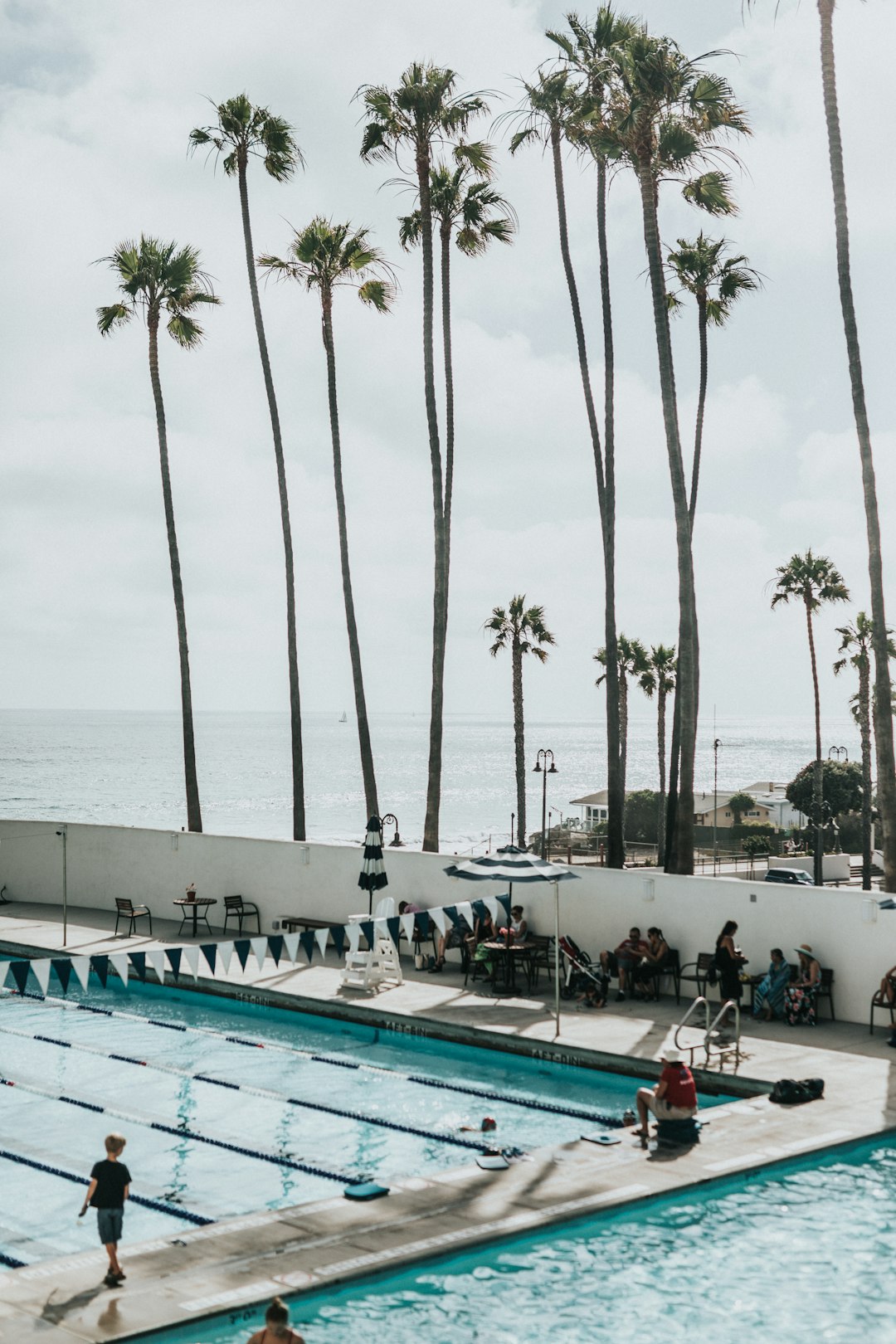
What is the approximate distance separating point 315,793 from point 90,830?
454 feet

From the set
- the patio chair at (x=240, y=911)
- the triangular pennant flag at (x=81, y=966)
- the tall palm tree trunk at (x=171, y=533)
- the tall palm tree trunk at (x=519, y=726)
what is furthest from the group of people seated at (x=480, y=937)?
the tall palm tree trunk at (x=519, y=726)

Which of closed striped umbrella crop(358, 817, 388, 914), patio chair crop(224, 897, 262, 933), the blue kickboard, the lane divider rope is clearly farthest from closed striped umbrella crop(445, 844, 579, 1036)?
patio chair crop(224, 897, 262, 933)

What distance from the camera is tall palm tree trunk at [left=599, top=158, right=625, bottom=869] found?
2522cm

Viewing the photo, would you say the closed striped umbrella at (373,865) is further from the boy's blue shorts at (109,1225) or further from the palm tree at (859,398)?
the boy's blue shorts at (109,1225)

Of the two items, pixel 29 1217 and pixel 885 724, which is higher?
pixel 885 724

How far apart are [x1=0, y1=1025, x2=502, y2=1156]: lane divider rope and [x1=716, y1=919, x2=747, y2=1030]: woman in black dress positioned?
4.74 meters

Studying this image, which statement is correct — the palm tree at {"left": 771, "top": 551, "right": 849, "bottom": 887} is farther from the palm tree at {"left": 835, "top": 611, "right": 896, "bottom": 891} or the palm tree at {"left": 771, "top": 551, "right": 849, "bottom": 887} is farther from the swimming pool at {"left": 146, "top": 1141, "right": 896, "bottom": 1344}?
the swimming pool at {"left": 146, "top": 1141, "right": 896, "bottom": 1344}

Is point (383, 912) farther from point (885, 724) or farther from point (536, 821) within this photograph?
point (536, 821)

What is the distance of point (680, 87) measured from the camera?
23.5 metres

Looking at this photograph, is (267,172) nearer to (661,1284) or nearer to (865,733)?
(661,1284)

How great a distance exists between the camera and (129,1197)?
11312mm

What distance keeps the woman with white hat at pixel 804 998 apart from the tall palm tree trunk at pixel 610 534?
871 cm

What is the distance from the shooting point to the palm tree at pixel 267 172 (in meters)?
30.6

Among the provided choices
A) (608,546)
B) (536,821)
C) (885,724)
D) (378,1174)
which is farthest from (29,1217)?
(536,821)
